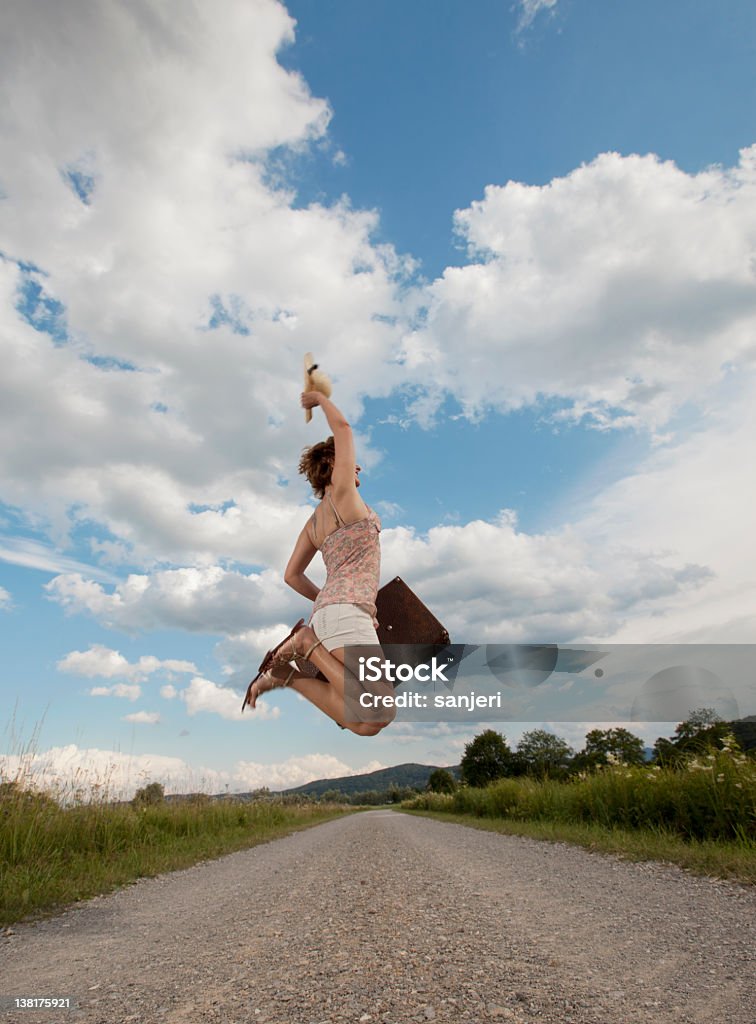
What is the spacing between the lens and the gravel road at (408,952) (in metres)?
3.04

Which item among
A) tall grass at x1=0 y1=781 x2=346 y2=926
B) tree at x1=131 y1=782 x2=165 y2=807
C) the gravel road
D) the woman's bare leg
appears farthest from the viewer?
tree at x1=131 y1=782 x2=165 y2=807

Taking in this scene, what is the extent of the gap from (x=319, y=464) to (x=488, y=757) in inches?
2376

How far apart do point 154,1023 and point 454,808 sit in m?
32.1

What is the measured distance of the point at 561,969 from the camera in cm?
353

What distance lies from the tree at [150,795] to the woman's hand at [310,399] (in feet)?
38.6

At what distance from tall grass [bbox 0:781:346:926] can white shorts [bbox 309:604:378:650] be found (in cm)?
609

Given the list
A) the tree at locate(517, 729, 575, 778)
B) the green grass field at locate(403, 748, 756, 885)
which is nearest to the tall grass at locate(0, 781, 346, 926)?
the green grass field at locate(403, 748, 756, 885)

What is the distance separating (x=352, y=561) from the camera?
244cm

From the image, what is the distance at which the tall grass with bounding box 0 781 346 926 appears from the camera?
276 inches

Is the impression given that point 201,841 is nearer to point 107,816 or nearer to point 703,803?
point 107,816

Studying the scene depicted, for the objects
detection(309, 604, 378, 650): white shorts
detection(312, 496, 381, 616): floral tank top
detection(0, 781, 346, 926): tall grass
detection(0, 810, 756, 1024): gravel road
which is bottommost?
detection(0, 810, 756, 1024): gravel road

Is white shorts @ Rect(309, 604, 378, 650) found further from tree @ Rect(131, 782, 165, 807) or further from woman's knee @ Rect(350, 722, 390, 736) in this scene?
tree @ Rect(131, 782, 165, 807)

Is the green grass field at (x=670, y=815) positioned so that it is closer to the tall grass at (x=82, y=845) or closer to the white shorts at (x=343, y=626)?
the white shorts at (x=343, y=626)

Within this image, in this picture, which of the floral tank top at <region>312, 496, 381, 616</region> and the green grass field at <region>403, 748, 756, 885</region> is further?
the green grass field at <region>403, 748, 756, 885</region>
